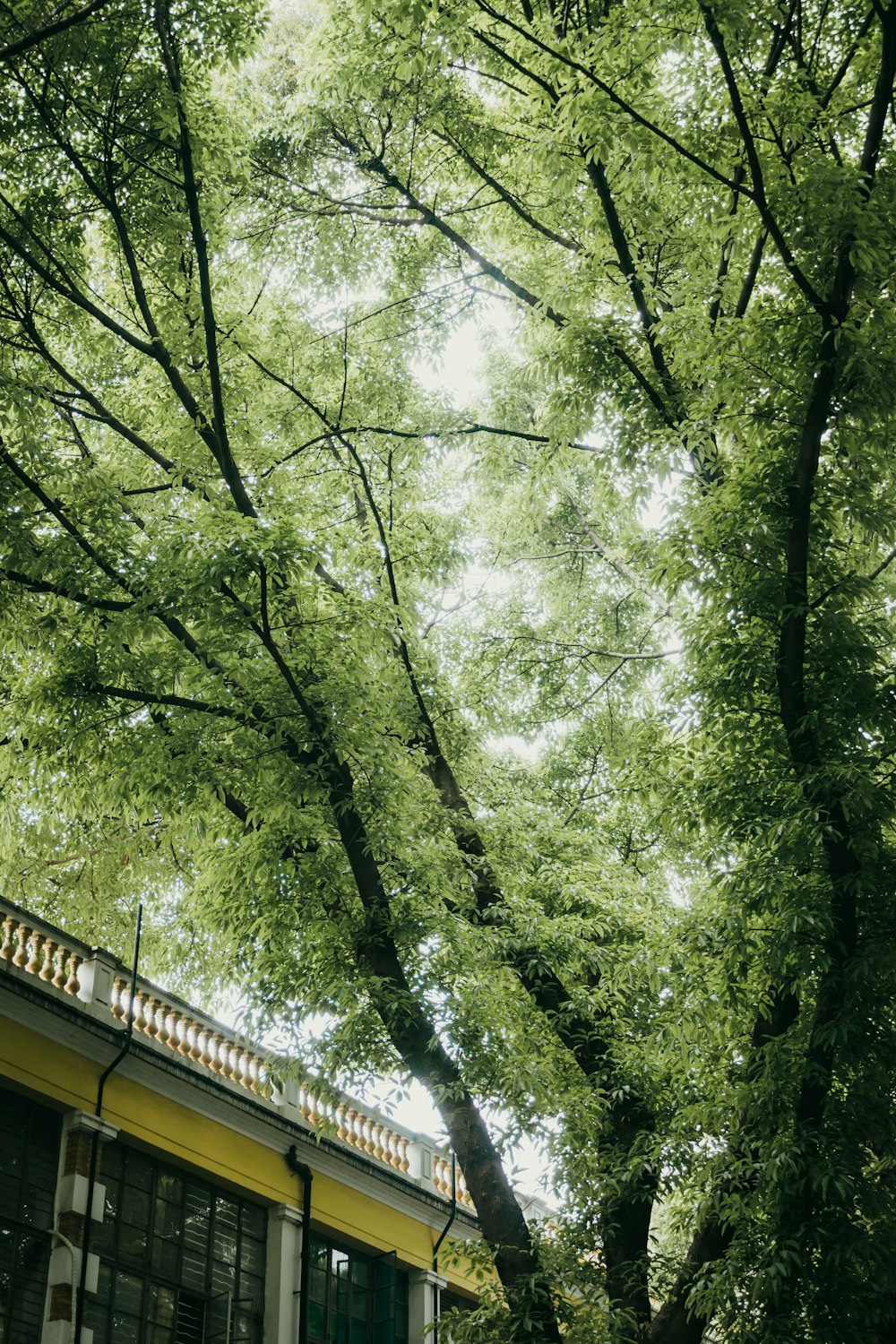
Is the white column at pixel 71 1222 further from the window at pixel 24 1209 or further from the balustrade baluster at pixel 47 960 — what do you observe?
the balustrade baluster at pixel 47 960

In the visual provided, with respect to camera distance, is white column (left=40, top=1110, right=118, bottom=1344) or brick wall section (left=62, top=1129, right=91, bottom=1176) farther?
brick wall section (left=62, top=1129, right=91, bottom=1176)

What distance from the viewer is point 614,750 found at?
12.7m

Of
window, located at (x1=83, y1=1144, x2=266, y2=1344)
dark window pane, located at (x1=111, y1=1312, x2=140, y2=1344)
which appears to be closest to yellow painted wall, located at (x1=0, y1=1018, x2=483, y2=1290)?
window, located at (x1=83, y1=1144, x2=266, y2=1344)

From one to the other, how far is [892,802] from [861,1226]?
2.47 meters

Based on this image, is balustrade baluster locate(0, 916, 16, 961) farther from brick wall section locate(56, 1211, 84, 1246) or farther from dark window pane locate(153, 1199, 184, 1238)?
dark window pane locate(153, 1199, 184, 1238)

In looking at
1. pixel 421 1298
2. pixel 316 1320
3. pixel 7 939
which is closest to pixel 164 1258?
pixel 316 1320

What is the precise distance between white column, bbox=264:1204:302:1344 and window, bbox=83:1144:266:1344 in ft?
0.29

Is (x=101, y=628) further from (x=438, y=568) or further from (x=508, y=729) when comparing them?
(x=508, y=729)

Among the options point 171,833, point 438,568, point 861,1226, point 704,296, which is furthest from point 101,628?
point 861,1226

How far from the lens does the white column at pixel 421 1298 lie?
14.0m

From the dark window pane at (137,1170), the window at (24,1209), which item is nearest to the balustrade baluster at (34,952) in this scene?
the window at (24,1209)

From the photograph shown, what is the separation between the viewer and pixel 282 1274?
12227 mm

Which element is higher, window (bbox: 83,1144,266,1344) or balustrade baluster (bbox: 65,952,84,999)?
balustrade baluster (bbox: 65,952,84,999)

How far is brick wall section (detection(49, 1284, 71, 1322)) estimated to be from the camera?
32.2ft
